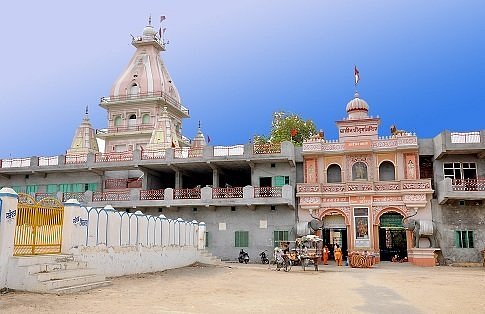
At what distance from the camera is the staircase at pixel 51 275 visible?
35.8ft

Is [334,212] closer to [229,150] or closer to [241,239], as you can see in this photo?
[241,239]

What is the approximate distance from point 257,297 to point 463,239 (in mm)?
19769

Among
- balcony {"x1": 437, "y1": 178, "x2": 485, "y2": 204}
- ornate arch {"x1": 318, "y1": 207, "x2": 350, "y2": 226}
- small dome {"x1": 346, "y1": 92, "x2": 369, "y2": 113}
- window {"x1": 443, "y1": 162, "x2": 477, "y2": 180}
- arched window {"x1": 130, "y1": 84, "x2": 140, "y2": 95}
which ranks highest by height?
arched window {"x1": 130, "y1": 84, "x2": 140, "y2": 95}

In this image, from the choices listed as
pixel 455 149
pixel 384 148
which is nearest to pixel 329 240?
pixel 384 148

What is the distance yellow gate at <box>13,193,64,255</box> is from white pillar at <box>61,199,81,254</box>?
0.11 metres

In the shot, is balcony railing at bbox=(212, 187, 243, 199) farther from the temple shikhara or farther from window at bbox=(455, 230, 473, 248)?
window at bbox=(455, 230, 473, 248)

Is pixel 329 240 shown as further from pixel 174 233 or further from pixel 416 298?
pixel 416 298

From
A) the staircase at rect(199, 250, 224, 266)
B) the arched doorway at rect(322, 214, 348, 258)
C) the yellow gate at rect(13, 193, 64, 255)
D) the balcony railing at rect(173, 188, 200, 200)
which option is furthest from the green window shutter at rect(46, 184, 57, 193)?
the yellow gate at rect(13, 193, 64, 255)

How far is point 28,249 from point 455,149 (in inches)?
925

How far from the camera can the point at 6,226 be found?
11.2 m

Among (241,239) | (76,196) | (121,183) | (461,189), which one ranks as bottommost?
(241,239)

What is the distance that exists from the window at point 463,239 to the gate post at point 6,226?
2430 cm

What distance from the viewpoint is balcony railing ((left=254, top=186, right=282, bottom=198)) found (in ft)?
94.1

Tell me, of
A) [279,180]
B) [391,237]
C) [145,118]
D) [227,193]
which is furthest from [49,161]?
[391,237]
